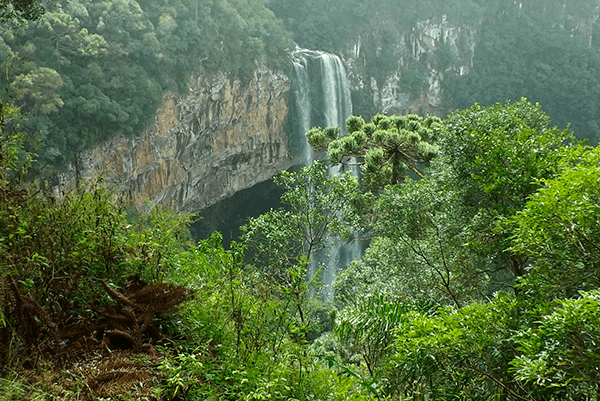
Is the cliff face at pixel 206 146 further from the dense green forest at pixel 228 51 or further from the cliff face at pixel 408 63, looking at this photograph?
the cliff face at pixel 408 63

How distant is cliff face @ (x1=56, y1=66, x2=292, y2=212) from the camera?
780 inches

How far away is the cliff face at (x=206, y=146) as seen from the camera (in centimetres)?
1981

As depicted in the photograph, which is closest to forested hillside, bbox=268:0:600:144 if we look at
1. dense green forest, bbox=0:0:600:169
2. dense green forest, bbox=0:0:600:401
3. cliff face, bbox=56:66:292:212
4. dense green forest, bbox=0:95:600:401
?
dense green forest, bbox=0:0:600:169

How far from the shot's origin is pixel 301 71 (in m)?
27.0

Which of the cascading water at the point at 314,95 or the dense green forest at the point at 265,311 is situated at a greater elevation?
the dense green forest at the point at 265,311

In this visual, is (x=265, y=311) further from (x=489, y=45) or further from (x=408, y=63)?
(x=489, y=45)

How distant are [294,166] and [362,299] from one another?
83.2 feet

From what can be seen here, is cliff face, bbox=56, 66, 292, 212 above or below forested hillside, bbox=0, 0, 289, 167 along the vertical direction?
below

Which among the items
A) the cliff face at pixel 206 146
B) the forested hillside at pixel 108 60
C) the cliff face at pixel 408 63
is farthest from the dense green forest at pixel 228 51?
the cliff face at pixel 206 146

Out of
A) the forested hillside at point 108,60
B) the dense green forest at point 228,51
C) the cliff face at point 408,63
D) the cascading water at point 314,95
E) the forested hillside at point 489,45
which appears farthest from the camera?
the cliff face at point 408,63

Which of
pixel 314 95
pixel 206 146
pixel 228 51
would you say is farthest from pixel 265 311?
pixel 314 95

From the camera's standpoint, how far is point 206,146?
2377cm

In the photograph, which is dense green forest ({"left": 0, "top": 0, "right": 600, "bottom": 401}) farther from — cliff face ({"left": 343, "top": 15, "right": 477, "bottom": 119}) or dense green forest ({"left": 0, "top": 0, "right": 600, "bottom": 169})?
cliff face ({"left": 343, "top": 15, "right": 477, "bottom": 119})

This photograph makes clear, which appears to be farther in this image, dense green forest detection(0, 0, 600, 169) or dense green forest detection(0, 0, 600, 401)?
dense green forest detection(0, 0, 600, 169)
